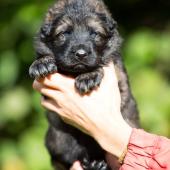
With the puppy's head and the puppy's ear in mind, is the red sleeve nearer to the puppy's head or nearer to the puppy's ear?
the puppy's head

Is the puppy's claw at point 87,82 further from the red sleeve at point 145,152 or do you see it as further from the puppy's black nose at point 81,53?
the red sleeve at point 145,152

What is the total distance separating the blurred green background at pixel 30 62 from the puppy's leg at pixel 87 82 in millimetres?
2622

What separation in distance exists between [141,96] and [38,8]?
143 centimetres

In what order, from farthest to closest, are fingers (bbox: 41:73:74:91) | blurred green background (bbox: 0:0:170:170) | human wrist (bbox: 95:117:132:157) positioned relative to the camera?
blurred green background (bbox: 0:0:170:170), fingers (bbox: 41:73:74:91), human wrist (bbox: 95:117:132:157)

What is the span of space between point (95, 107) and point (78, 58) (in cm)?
32

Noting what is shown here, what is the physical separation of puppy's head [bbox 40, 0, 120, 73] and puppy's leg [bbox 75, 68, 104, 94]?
52mm

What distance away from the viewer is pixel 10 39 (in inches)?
311

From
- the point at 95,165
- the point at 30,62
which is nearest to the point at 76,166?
the point at 95,165

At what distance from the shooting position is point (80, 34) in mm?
4668

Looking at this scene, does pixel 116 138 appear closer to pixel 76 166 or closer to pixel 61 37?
pixel 76 166

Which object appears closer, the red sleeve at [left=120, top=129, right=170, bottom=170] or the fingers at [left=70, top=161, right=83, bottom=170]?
the red sleeve at [left=120, top=129, right=170, bottom=170]

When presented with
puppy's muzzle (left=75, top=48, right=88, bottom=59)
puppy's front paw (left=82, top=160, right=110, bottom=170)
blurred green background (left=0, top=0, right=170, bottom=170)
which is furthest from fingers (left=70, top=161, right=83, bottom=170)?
blurred green background (left=0, top=0, right=170, bottom=170)

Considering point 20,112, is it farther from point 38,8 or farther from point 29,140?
point 38,8

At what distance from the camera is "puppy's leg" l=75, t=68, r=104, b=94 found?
461cm
